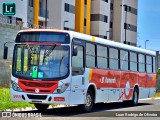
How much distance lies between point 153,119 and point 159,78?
3558 centimetres

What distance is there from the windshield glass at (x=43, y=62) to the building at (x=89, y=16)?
29.8m

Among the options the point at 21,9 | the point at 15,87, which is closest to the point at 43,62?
the point at 15,87

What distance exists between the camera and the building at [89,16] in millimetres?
55031

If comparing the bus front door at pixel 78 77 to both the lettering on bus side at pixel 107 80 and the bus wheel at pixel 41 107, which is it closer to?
the bus wheel at pixel 41 107

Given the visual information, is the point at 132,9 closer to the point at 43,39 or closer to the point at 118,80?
the point at 118,80

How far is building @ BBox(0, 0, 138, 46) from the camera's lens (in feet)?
181

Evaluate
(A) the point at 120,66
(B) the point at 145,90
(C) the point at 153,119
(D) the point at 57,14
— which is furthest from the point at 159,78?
(C) the point at 153,119

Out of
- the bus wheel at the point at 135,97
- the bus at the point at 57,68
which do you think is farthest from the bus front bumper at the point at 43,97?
the bus wheel at the point at 135,97

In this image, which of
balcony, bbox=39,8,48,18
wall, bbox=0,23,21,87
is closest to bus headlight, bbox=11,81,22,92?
wall, bbox=0,23,21,87

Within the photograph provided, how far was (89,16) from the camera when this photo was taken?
67.9 m

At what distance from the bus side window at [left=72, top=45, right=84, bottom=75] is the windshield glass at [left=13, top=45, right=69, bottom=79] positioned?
0.49 m

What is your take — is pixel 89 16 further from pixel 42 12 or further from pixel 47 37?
pixel 47 37

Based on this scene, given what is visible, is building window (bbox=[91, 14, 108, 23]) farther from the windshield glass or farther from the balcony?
the windshield glass

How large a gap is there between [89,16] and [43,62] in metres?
51.6
